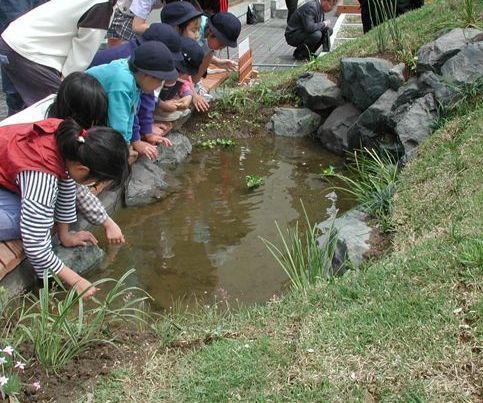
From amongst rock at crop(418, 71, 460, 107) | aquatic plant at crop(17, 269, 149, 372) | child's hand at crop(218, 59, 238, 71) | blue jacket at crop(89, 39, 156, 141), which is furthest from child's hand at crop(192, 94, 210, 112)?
aquatic plant at crop(17, 269, 149, 372)

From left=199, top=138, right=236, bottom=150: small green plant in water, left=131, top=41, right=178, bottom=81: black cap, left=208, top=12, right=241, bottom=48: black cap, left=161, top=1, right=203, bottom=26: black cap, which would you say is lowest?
left=199, top=138, right=236, bottom=150: small green plant in water

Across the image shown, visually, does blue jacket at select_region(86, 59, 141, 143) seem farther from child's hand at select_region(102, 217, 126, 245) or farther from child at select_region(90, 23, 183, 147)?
child's hand at select_region(102, 217, 126, 245)

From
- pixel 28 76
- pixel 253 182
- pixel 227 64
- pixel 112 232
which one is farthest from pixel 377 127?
pixel 28 76

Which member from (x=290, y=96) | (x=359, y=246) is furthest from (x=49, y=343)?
(x=290, y=96)

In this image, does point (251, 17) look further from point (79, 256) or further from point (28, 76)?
point (79, 256)

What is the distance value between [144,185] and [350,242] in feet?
6.27

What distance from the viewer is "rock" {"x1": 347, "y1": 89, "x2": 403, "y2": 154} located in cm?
576

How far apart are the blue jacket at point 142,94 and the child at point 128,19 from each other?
50 cm

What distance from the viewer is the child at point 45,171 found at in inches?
126

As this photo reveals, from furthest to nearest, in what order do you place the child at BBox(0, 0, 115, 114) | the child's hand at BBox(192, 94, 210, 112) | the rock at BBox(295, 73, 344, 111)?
the rock at BBox(295, 73, 344, 111) < the child's hand at BBox(192, 94, 210, 112) < the child at BBox(0, 0, 115, 114)

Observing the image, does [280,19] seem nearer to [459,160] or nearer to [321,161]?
[321,161]

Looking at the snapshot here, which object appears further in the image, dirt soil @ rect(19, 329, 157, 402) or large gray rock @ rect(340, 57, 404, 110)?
large gray rock @ rect(340, 57, 404, 110)

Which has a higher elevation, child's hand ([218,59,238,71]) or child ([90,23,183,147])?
child ([90,23,183,147])

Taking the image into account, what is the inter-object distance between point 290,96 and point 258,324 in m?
4.35
